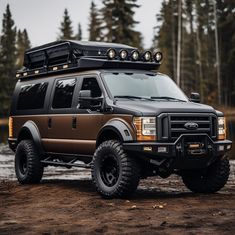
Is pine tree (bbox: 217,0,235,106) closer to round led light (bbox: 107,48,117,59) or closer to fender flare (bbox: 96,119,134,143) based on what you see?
round led light (bbox: 107,48,117,59)

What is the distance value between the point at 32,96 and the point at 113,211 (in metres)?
5.14

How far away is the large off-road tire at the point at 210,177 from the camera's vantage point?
10.6 meters

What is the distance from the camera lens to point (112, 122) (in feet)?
32.9

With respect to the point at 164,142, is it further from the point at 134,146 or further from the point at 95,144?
the point at 95,144

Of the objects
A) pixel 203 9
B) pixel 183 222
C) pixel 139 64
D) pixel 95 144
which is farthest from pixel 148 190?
pixel 203 9

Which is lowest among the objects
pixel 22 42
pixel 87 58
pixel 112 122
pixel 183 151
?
pixel 183 151

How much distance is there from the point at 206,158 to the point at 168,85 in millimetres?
2052

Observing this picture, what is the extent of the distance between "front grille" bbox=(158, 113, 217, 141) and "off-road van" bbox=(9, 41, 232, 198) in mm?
16

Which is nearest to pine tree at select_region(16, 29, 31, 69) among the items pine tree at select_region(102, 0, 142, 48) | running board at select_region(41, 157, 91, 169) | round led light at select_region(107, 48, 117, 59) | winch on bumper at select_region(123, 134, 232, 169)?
pine tree at select_region(102, 0, 142, 48)

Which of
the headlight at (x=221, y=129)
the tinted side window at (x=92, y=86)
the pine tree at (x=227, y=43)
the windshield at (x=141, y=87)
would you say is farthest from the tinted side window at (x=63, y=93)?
the pine tree at (x=227, y=43)

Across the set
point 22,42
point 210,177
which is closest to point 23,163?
point 210,177

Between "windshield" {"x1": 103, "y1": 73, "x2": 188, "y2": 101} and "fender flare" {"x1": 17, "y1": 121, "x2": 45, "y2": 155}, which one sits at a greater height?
"windshield" {"x1": 103, "y1": 73, "x2": 188, "y2": 101}

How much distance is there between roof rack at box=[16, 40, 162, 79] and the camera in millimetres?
11172

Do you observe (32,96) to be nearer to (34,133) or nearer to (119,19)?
(34,133)
